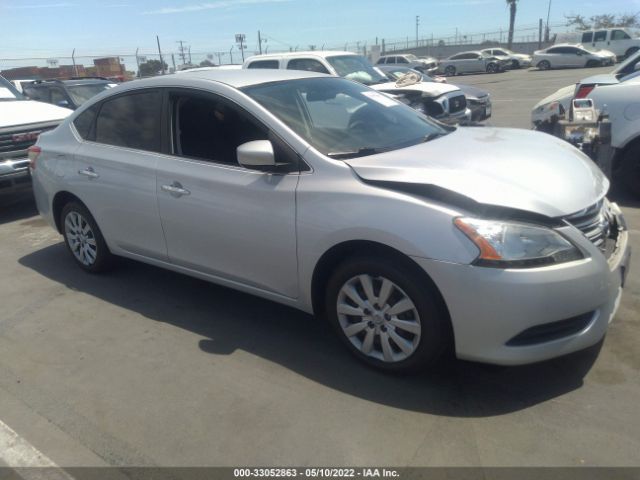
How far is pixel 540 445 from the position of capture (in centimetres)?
261

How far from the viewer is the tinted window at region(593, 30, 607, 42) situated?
3599 centimetres

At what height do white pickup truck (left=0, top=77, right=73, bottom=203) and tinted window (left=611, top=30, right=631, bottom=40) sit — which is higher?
white pickup truck (left=0, top=77, right=73, bottom=203)

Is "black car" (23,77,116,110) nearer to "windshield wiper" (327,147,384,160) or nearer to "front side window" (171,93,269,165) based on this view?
"front side window" (171,93,269,165)

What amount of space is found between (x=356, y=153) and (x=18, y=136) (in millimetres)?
5715

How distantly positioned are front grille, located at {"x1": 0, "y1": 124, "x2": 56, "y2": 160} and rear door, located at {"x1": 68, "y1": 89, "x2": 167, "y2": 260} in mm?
2933

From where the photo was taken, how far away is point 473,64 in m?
38.6

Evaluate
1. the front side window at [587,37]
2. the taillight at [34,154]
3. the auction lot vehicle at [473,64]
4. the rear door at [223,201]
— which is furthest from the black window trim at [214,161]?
the front side window at [587,37]

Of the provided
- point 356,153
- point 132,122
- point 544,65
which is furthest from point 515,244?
point 544,65

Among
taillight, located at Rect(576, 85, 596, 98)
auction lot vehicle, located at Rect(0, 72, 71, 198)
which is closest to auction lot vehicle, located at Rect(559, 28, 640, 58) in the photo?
taillight, located at Rect(576, 85, 596, 98)

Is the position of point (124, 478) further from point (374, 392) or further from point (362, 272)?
point (362, 272)

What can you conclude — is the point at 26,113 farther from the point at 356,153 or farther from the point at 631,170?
the point at 631,170

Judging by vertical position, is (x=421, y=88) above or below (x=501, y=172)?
below

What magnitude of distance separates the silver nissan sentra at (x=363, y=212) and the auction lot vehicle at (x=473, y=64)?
37108 millimetres

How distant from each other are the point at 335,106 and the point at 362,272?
1.49 meters
